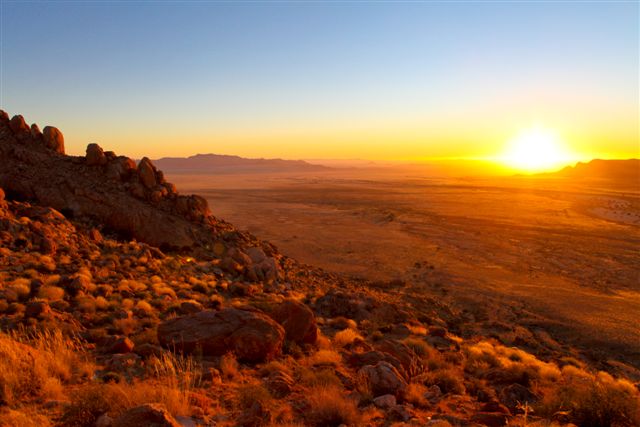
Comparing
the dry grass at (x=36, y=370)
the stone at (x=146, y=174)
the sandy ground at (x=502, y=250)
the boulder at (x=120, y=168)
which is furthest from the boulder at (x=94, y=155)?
the dry grass at (x=36, y=370)

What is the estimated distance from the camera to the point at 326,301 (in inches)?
557

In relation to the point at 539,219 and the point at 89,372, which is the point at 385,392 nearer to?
the point at 89,372

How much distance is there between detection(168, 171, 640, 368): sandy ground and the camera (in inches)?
730

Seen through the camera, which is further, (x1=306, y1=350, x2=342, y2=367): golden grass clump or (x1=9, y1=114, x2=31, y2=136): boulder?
(x1=9, y1=114, x2=31, y2=136): boulder

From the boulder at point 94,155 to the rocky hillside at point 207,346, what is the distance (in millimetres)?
1472

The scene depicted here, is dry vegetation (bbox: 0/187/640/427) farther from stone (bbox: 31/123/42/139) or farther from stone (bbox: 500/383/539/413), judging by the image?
stone (bbox: 31/123/42/139)

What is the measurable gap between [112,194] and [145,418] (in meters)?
16.5

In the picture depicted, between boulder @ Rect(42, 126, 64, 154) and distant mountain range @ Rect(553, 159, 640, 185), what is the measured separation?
15264cm

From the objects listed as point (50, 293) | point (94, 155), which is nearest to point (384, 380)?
point (50, 293)

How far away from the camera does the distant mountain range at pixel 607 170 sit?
13714cm

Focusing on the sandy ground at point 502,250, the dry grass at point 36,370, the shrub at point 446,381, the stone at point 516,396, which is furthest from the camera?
the sandy ground at point 502,250

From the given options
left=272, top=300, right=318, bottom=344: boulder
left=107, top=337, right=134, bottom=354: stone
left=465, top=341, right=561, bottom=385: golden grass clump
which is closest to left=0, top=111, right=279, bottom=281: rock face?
left=272, top=300, right=318, bottom=344: boulder

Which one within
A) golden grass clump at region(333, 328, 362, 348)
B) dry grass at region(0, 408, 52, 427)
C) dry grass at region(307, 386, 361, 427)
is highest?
dry grass at region(0, 408, 52, 427)

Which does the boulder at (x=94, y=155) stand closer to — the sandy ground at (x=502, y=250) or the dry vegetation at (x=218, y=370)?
the dry vegetation at (x=218, y=370)
